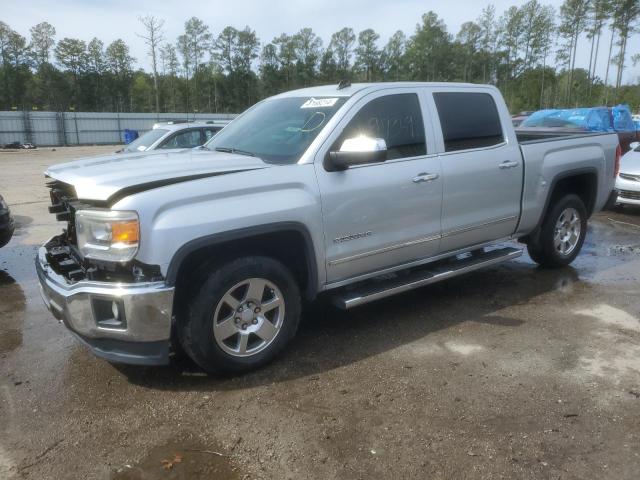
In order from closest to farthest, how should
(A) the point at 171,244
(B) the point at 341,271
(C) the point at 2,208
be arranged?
1. (A) the point at 171,244
2. (B) the point at 341,271
3. (C) the point at 2,208

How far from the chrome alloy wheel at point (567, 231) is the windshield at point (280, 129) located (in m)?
3.16

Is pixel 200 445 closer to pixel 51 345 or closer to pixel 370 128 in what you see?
pixel 51 345

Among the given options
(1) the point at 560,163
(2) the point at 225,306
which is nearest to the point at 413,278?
(2) the point at 225,306

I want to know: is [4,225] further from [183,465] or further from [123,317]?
[183,465]

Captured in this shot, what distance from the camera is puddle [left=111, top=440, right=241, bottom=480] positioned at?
2.65m

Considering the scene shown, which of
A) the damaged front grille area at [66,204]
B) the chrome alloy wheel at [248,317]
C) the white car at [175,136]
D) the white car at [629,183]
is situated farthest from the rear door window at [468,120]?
the white car at [175,136]

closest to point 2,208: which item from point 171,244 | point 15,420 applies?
point 15,420

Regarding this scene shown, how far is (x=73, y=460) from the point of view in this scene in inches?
109

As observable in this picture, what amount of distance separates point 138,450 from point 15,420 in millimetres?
A: 885

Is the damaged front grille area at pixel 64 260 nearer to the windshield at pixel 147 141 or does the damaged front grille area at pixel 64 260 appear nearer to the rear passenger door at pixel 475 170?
the rear passenger door at pixel 475 170

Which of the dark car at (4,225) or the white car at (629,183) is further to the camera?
the white car at (629,183)

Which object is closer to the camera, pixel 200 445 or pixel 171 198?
pixel 200 445

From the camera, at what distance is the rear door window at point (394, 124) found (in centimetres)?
404

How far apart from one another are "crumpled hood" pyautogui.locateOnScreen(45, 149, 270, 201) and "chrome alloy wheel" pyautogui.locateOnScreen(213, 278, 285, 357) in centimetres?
77
